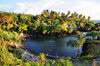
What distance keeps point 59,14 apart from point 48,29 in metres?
21.0

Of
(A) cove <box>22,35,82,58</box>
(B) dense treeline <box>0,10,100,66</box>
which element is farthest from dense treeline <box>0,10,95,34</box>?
(A) cove <box>22,35,82,58</box>

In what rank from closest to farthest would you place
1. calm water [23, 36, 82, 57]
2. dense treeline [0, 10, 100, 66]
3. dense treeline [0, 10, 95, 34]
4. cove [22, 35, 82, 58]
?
cove [22, 35, 82, 58] < calm water [23, 36, 82, 57] < dense treeline [0, 10, 100, 66] < dense treeline [0, 10, 95, 34]

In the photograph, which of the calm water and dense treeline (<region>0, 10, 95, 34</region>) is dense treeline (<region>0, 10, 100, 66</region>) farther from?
the calm water

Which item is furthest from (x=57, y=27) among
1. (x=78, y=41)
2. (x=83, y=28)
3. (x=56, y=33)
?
(x=78, y=41)

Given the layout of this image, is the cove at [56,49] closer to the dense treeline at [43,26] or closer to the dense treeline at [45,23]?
the dense treeline at [43,26]

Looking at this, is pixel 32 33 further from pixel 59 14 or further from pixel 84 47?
pixel 84 47

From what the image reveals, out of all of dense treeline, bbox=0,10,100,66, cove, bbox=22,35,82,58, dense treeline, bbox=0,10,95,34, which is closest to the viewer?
cove, bbox=22,35,82,58

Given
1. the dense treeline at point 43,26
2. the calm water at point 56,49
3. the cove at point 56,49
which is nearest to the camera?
the cove at point 56,49

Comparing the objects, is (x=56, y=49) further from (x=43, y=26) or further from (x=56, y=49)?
(x=43, y=26)

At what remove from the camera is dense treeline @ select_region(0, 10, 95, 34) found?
39.5 metres

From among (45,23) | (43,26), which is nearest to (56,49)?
(43,26)

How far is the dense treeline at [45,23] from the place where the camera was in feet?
129

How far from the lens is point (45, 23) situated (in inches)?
1844

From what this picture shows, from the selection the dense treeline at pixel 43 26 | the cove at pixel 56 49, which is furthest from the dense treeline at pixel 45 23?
the cove at pixel 56 49
